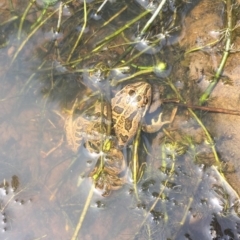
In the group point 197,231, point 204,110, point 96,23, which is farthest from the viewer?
point 96,23

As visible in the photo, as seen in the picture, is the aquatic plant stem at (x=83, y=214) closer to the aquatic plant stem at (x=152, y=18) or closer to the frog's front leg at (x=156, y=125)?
the frog's front leg at (x=156, y=125)

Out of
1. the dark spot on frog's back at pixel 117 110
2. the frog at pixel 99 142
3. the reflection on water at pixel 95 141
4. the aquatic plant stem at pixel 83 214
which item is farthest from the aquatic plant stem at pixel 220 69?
the aquatic plant stem at pixel 83 214

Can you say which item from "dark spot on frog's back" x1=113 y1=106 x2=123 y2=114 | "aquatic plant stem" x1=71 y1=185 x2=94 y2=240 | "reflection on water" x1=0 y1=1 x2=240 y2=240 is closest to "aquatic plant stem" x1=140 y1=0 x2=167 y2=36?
"reflection on water" x1=0 y1=1 x2=240 y2=240

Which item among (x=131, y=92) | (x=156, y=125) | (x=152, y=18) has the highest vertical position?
(x=152, y=18)

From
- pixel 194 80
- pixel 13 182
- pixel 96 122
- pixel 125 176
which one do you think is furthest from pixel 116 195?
pixel 194 80

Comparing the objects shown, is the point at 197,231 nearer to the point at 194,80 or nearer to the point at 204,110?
the point at 204,110

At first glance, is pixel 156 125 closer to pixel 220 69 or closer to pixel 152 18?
pixel 220 69

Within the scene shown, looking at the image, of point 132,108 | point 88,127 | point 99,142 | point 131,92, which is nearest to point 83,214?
point 99,142
